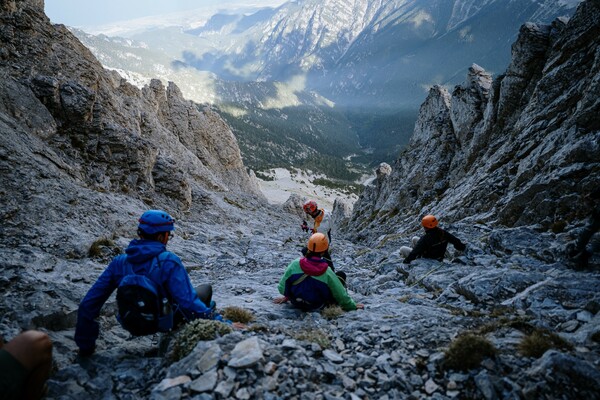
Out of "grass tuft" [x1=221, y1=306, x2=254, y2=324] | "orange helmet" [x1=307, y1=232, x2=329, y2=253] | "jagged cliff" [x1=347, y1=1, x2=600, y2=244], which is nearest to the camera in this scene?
"grass tuft" [x1=221, y1=306, x2=254, y2=324]

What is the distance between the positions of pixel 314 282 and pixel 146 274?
4463mm

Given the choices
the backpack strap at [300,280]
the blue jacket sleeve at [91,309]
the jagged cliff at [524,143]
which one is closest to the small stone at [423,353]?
the backpack strap at [300,280]

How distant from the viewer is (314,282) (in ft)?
29.3

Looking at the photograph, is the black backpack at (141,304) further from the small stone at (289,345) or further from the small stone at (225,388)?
the small stone at (289,345)

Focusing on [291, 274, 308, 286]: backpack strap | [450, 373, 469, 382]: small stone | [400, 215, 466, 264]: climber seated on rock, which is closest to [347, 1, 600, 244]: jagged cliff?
[400, 215, 466, 264]: climber seated on rock

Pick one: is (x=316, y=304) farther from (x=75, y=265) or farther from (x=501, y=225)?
(x=501, y=225)

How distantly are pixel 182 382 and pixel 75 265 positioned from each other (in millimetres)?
8438

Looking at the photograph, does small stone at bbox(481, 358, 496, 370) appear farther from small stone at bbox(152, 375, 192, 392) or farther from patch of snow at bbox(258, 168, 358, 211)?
patch of snow at bbox(258, 168, 358, 211)

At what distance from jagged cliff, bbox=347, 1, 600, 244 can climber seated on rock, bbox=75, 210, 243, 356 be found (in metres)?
13.8

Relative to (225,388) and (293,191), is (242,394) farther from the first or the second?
(293,191)

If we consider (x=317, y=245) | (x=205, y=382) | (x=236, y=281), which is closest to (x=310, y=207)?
(x=236, y=281)

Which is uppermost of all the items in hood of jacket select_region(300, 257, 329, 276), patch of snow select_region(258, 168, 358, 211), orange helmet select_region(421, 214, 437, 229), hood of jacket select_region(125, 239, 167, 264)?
patch of snow select_region(258, 168, 358, 211)

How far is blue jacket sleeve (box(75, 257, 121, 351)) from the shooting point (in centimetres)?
607

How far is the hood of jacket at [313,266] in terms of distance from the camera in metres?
8.67
